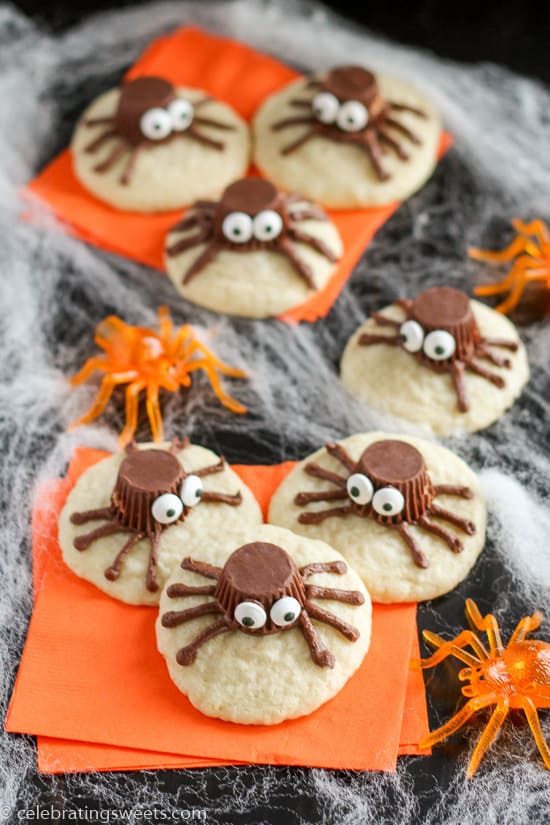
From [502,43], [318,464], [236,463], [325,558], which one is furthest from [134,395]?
[502,43]

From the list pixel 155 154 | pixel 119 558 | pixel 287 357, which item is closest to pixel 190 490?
pixel 119 558

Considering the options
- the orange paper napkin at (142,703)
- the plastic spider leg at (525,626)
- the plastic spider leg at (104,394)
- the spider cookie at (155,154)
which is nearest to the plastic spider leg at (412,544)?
the orange paper napkin at (142,703)

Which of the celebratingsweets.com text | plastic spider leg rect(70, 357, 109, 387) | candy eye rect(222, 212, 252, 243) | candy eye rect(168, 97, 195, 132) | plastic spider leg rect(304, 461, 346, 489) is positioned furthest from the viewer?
candy eye rect(168, 97, 195, 132)

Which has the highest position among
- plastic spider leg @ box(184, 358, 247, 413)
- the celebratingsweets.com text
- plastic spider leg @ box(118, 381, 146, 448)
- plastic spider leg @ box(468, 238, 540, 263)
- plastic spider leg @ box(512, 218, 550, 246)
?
plastic spider leg @ box(512, 218, 550, 246)

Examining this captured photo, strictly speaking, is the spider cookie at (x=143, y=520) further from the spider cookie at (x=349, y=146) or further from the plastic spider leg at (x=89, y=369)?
the spider cookie at (x=349, y=146)

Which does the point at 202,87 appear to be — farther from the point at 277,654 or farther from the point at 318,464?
the point at 277,654

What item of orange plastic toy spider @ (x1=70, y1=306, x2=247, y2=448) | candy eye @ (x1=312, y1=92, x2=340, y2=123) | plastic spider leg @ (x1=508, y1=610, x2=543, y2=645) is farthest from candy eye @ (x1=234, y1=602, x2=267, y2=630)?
candy eye @ (x1=312, y1=92, x2=340, y2=123)

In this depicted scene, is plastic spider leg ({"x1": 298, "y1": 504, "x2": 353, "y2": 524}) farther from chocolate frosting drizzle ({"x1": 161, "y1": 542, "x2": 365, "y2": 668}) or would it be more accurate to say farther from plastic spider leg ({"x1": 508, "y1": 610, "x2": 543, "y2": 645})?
plastic spider leg ({"x1": 508, "y1": 610, "x2": 543, "y2": 645})
